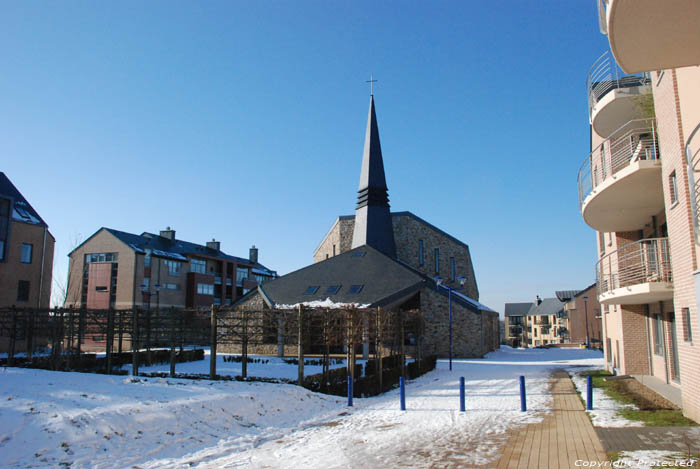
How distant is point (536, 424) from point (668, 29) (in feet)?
25.5

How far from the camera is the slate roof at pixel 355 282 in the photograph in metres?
32.2

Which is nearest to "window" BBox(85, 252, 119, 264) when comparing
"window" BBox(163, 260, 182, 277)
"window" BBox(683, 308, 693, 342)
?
"window" BBox(163, 260, 182, 277)

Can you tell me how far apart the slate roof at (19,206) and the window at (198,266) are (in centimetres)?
2434

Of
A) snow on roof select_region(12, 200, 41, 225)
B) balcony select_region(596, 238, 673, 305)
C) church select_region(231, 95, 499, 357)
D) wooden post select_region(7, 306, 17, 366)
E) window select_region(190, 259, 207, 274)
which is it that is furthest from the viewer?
window select_region(190, 259, 207, 274)

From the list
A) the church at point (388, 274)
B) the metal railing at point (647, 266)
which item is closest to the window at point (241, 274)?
the church at point (388, 274)

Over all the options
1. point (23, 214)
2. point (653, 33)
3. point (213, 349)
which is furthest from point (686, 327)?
point (23, 214)

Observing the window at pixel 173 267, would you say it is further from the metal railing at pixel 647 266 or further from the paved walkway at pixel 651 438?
the paved walkway at pixel 651 438

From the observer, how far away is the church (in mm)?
32875

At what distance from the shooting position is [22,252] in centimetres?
3641

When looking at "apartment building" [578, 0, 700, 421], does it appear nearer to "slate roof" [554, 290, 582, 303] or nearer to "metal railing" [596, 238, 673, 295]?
"metal railing" [596, 238, 673, 295]

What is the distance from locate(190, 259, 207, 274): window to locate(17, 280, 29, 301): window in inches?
1020

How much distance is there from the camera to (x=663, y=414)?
10844 mm

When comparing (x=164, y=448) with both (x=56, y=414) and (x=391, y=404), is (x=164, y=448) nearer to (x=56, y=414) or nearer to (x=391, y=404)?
(x=56, y=414)

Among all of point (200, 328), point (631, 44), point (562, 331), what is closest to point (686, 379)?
point (631, 44)
